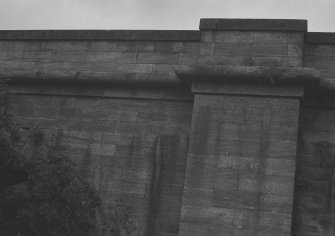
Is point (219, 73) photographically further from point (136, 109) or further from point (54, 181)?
point (54, 181)

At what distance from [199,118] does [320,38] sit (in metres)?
2.43

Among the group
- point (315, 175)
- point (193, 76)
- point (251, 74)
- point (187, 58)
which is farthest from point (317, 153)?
point (187, 58)

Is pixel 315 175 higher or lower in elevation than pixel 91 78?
lower

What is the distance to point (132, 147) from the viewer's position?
922 cm

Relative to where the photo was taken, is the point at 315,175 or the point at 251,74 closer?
→ the point at 315,175

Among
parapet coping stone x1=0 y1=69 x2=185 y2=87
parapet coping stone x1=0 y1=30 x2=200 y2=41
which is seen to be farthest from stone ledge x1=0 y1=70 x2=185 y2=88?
parapet coping stone x1=0 y1=30 x2=200 y2=41

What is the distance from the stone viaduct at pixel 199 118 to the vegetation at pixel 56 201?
0.29 m

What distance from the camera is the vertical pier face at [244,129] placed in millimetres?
7965

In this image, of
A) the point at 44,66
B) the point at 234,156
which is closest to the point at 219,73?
the point at 234,156

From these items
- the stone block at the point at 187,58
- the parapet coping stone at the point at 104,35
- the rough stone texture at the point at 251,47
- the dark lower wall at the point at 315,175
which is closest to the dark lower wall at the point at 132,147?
the stone block at the point at 187,58

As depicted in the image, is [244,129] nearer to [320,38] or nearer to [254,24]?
[254,24]

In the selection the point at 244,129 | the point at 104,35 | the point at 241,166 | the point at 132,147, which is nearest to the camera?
the point at 241,166

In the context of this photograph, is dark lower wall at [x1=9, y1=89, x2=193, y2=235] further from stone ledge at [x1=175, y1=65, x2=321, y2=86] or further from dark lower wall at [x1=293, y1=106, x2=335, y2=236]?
dark lower wall at [x1=293, y1=106, x2=335, y2=236]

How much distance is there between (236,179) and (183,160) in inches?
43.6
